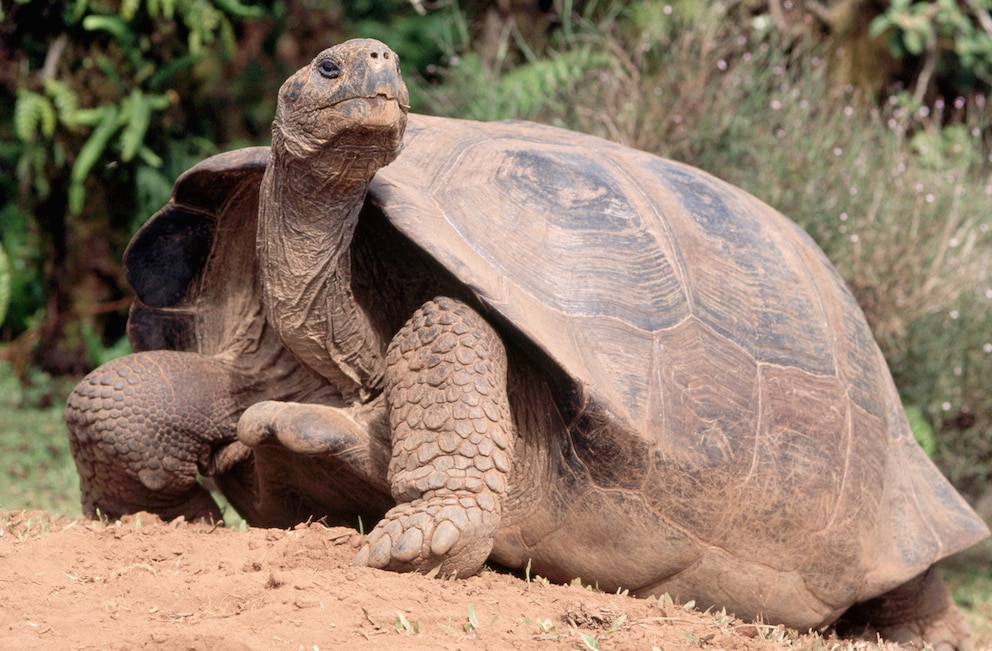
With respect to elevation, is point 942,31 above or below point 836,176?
above

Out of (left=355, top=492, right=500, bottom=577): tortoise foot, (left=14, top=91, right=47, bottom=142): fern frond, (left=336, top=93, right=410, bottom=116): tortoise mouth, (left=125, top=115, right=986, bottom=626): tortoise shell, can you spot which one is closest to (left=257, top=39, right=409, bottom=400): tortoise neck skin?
(left=336, top=93, right=410, bottom=116): tortoise mouth

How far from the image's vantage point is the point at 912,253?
223 inches

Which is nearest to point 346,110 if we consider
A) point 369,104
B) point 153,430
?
point 369,104

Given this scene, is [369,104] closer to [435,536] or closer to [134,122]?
[435,536]

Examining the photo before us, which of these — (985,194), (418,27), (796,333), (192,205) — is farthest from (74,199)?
(985,194)

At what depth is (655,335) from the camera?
115 inches

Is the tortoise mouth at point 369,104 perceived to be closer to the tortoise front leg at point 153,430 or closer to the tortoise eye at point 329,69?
the tortoise eye at point 329,69

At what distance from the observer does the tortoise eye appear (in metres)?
2.46

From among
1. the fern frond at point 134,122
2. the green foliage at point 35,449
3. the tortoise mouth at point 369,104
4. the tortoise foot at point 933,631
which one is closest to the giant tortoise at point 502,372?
the tortoise mouth at point 369,104

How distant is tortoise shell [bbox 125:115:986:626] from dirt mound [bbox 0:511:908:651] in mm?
368

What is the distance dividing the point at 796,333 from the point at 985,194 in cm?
393

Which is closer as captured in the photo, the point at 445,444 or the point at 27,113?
the point at 445,444

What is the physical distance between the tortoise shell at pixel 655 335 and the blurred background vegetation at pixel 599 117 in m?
2.40

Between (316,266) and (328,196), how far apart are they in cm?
20
